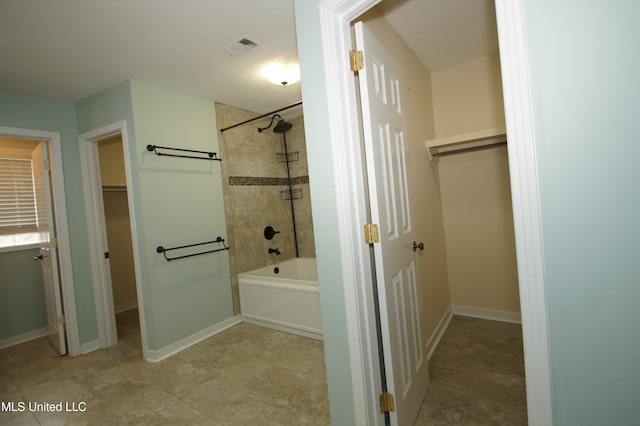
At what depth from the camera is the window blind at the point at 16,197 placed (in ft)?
11.0

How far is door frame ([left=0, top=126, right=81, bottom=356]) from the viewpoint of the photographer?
2.78 metres

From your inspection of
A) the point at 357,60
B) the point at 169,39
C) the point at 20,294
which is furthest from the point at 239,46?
the point at 20,294

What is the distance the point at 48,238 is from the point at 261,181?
225cm

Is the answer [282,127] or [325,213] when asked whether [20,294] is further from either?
[325,213]

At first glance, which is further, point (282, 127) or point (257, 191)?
point (282, 127)

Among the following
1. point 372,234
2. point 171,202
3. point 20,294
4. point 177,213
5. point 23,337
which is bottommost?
point 23,337

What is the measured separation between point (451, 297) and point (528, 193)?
256 centimetres

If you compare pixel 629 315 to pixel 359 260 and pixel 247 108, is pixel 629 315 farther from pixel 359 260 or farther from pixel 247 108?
pixel 247 108

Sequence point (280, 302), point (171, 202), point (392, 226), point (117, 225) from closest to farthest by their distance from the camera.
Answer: point (392, 226) < point (171, 202) < point (280, 302) < point (117, 225)

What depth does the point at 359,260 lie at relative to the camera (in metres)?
1.31

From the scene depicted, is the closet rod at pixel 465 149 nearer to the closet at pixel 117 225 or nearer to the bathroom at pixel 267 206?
the bathroom at pixel 267 206

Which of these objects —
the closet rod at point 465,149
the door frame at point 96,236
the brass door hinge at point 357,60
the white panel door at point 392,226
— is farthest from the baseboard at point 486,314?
the door frame at point 96,236

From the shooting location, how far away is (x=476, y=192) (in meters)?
2.85

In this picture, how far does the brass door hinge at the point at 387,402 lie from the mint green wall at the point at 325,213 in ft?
0.56
